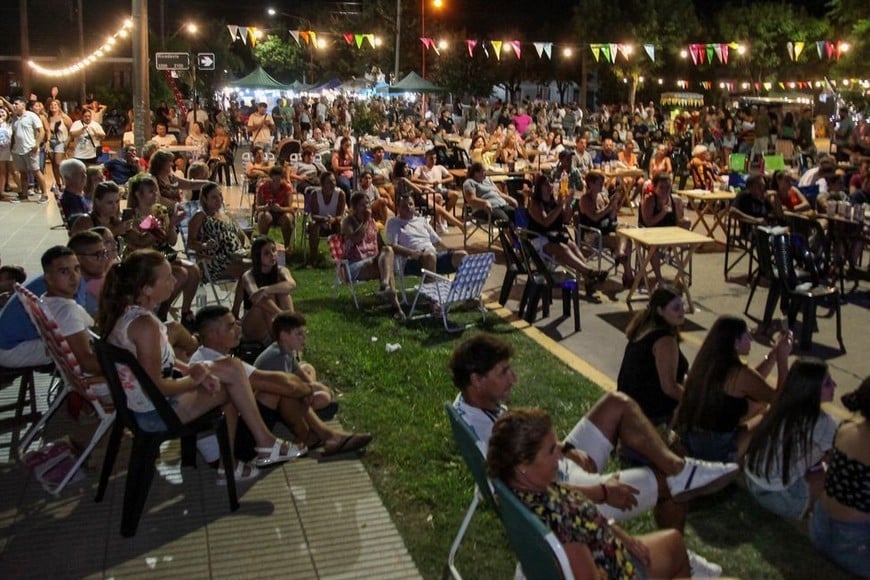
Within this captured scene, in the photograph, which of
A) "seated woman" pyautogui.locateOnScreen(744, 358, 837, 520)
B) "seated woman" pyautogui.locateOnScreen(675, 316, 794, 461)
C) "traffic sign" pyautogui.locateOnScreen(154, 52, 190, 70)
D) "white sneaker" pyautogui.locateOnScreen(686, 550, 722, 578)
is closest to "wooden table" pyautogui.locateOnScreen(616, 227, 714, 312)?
"seated woman" pyautogui.locateOnScreen(675, 316, 794, 461)

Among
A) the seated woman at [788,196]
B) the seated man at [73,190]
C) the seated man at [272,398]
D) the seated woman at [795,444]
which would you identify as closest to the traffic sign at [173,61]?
the seated man at [73,190]

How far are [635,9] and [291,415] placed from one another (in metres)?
43.5

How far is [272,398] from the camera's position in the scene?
204 inches

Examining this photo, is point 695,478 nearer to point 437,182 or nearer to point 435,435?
point 435,435

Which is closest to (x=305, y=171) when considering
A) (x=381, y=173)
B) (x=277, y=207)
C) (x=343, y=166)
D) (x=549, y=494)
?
(x=343, y=166)

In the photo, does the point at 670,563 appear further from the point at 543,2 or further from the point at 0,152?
the point at 543,2

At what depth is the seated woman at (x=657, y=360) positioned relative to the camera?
5.12 meters

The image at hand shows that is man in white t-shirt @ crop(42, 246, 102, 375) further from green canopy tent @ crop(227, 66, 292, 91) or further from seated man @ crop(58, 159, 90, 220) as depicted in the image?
green canopy tent @ crop(227, 66, 292, 91)

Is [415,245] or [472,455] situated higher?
[415,245]

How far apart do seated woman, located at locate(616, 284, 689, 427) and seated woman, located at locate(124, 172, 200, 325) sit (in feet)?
13.3

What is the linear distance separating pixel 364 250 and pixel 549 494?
610cm

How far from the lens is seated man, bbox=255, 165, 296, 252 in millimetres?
11375

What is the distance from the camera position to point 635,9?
44.8 metres

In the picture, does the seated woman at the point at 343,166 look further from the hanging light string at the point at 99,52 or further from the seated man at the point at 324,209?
the hanging light string at the point at 99,52
